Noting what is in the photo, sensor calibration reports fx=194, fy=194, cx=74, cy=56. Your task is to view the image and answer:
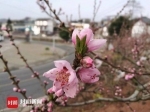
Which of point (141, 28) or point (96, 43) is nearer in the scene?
point (96, 43)

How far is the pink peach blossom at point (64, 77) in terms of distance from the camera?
1.58 feet

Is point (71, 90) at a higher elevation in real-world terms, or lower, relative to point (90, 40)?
lower

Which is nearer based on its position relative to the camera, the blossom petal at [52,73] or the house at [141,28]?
the blossom petal at [52,73]

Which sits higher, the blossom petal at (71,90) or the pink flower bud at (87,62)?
the pink flower bud at (87,62)

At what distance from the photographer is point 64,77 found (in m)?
0.49

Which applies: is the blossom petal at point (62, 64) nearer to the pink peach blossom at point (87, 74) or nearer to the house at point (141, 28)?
the pink peach blossom at point (87, 74)

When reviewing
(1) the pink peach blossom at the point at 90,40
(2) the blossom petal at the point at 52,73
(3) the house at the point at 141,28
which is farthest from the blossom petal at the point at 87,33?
(3) the house at the point at 141,28

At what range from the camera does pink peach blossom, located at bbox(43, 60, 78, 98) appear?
48cm

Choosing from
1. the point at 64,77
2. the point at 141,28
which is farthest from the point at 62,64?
the point at 141,28

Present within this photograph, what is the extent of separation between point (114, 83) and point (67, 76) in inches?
141

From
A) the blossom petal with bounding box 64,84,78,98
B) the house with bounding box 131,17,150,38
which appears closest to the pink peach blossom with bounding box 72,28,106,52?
the blossom petal with bounding box 64,84,78,98

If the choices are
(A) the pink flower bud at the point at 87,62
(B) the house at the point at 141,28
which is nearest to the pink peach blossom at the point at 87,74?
(A) the pink flower bud at the point at 87,62

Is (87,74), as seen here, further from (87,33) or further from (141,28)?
(141,28)

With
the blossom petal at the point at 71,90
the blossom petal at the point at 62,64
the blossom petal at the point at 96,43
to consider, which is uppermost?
the blossom petal at the point at 96,43
